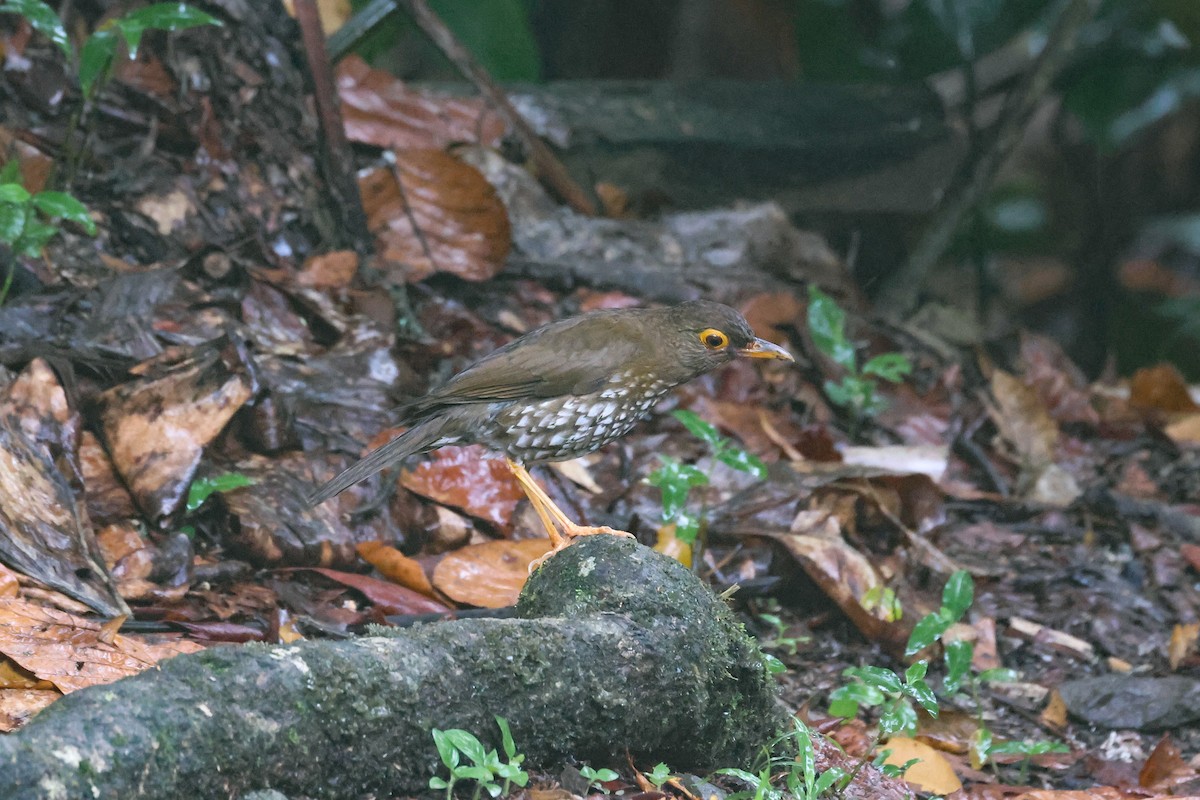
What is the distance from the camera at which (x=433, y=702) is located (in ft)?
7.91

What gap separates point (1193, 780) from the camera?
3.81 m

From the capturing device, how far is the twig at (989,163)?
25.0 ft

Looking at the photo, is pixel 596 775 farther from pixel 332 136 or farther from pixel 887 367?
pixel 332 136

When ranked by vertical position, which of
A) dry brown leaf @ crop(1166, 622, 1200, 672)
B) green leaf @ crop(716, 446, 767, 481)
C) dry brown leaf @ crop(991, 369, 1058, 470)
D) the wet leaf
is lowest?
dry brown leaf @ crop(1166, 622, 1200, 672)

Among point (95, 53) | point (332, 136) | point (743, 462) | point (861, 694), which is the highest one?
point (95, 53)

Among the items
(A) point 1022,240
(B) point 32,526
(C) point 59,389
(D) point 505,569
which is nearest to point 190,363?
(C) point 59,389

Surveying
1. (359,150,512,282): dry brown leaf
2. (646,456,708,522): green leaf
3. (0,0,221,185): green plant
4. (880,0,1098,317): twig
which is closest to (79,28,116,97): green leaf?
(0,0,221,185): green plant

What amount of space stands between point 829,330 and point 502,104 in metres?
2.18

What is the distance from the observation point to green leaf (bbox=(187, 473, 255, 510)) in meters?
4.01

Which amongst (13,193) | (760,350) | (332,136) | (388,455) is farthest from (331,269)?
(760,350)

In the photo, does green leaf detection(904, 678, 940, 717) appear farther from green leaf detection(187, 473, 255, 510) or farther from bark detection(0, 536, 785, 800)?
green leaf detection(187, 473, 255, 510)

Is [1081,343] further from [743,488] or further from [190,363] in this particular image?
[190,363]

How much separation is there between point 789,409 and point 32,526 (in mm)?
3992

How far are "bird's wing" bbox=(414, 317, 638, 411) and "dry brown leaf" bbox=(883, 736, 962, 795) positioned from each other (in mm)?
1547
